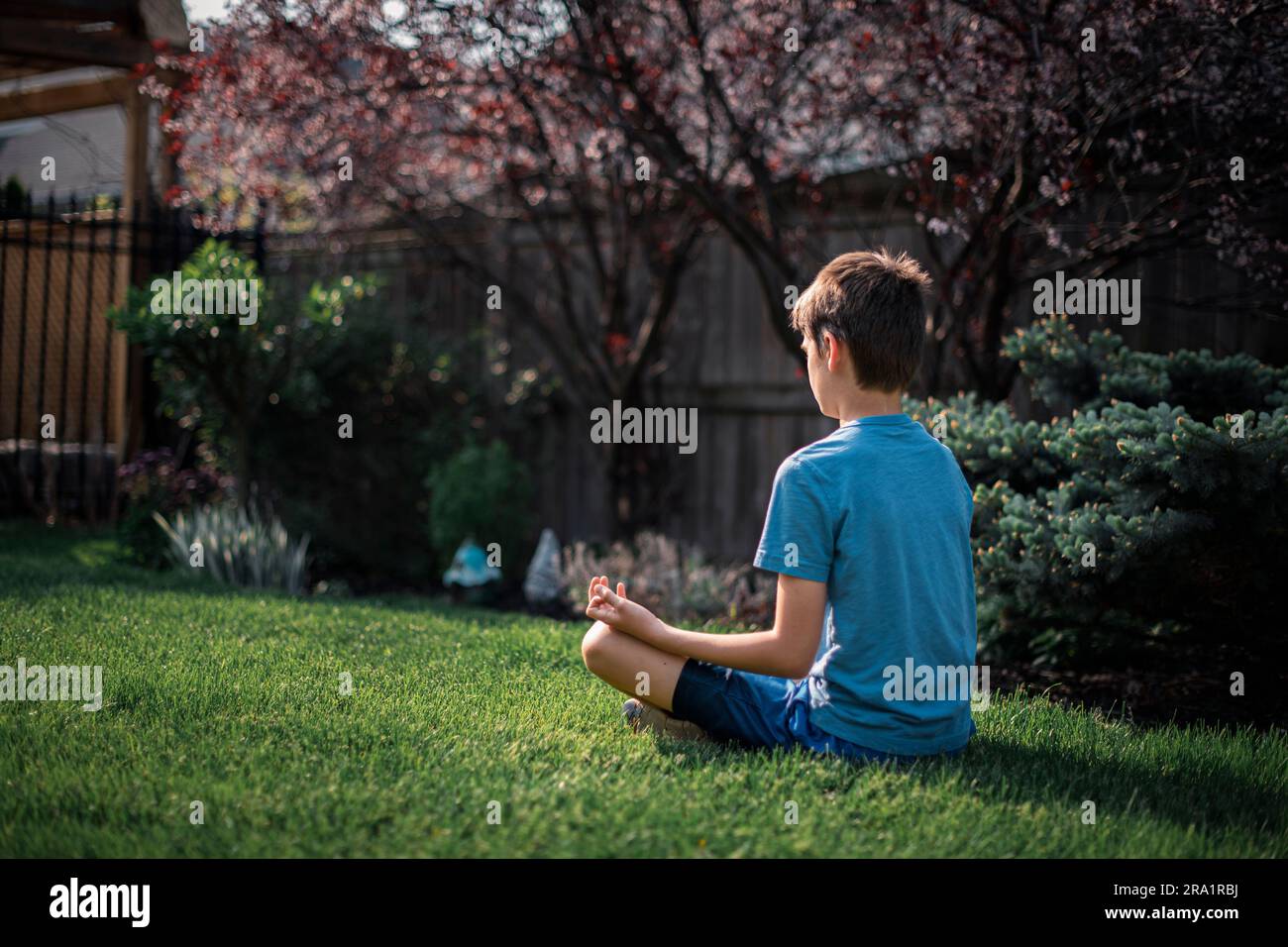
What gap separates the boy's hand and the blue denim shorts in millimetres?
215

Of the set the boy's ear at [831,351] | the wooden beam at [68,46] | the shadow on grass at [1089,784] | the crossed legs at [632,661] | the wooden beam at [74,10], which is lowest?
the shadow on grass at [1089,784]

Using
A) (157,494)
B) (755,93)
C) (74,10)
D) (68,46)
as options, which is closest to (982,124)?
(755,93)

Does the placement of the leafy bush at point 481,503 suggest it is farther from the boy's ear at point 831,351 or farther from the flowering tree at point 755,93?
the boy's ear at point 831,351

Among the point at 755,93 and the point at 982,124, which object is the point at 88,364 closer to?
the point at 755,93

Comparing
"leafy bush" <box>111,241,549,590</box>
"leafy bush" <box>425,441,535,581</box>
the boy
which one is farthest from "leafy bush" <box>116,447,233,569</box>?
the boy

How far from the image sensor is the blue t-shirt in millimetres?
2941

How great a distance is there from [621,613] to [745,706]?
0.51 metres

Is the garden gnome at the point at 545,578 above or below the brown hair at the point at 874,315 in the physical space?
below

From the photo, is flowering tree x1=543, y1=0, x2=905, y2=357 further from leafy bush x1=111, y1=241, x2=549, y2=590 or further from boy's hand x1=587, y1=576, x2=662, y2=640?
boy's hand x1=587, y1=576, x2=662, y2=640

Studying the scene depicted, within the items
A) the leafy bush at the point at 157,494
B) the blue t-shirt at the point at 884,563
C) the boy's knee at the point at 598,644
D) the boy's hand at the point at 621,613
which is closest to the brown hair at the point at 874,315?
the blue t-shirt at the point at 884,563

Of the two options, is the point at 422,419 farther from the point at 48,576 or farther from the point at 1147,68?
the point at 1147,68

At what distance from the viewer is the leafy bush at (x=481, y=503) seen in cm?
789

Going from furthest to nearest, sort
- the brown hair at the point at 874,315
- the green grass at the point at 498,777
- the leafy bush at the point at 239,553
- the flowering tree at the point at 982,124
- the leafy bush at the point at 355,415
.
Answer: the leafy bush at the point at 355,415 < the leafy bush at the point at 239,553 < the flowering tree at the point at 982,124 < the brown hair at the point at 874,315 < the green grass at the point at 498,777

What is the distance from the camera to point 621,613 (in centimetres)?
314
